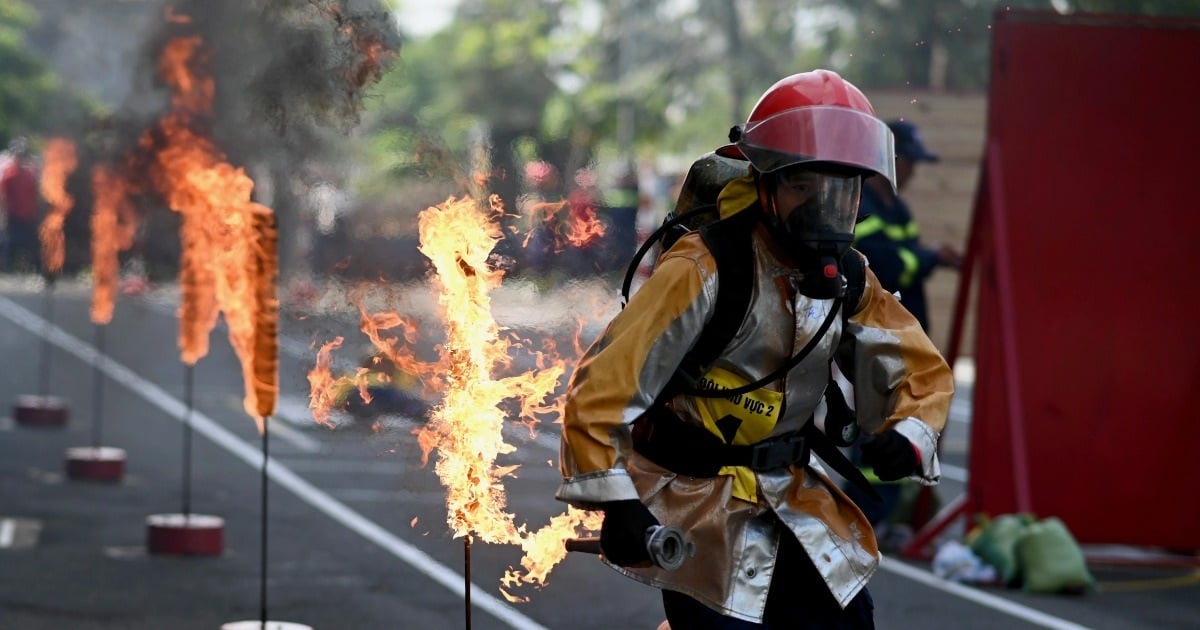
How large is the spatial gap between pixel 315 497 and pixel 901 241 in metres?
3.97

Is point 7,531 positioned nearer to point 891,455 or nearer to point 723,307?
point 723,307

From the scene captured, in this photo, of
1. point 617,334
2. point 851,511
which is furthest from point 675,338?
point 851,511

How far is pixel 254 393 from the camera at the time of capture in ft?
25.0

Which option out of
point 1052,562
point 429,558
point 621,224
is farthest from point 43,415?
point 1052,562

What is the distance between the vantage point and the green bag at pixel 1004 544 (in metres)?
9.41

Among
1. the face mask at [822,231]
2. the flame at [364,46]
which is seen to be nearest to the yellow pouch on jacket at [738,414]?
the face mask at [822,231]

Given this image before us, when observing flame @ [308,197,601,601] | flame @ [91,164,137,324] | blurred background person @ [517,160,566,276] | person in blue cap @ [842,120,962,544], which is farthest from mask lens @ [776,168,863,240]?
flame @ [91,164,137,324]

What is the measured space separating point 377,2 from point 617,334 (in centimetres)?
314

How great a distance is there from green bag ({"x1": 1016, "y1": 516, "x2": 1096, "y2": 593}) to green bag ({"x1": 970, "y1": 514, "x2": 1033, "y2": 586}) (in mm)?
54

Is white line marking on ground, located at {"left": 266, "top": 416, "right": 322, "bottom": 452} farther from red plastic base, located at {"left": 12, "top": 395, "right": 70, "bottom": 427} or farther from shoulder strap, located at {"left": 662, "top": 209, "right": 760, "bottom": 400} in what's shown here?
shoulder strap, located at {"left": 662, "top": 209, "right": 760, "bottom": 400}

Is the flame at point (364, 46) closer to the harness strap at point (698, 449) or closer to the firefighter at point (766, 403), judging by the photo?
the firefighter at point (766, 403)

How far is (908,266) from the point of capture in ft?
33.3

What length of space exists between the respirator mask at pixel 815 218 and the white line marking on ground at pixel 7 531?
253 inches

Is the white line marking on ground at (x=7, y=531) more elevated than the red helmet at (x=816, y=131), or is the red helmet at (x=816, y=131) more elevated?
the red helmet at (x=816, y=131)
